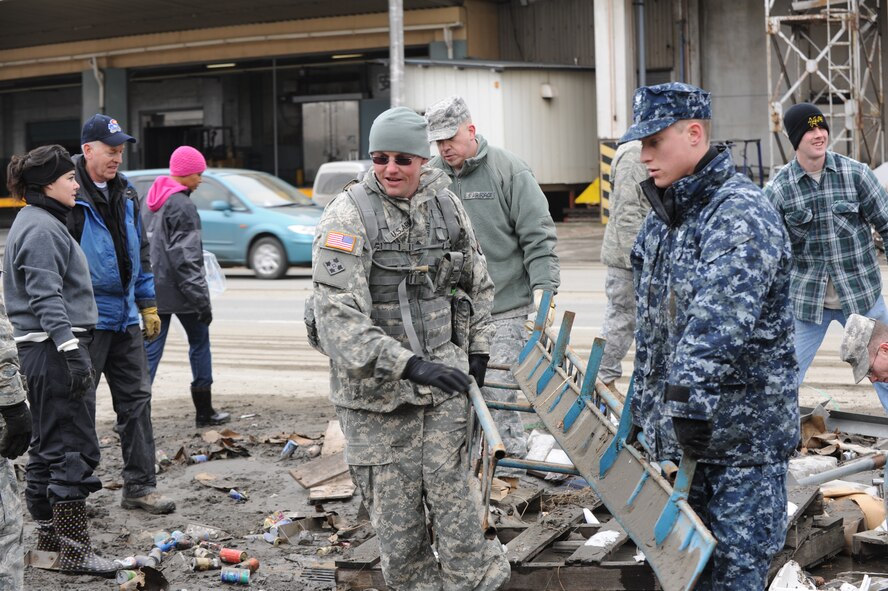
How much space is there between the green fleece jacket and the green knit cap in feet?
7.30

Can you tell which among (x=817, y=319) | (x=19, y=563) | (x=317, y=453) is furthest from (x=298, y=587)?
(x=817, y=319)

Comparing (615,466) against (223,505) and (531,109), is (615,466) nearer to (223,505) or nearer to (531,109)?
(223,505)

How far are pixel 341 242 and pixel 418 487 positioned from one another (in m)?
0.97

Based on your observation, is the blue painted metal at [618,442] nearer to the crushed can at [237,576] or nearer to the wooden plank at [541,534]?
the wooden plank at [541,534]

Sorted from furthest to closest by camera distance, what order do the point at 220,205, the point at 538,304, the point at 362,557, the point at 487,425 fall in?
the point at 220,205, the point at 538,304, the point at 362,557, the point at 487,425

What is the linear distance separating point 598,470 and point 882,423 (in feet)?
8.48

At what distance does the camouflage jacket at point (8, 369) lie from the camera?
162 inches

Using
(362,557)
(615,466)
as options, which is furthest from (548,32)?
(615,466)

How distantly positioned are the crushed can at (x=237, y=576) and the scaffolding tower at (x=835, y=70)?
17.7 m

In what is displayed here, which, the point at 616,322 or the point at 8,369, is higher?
the point at 8,369

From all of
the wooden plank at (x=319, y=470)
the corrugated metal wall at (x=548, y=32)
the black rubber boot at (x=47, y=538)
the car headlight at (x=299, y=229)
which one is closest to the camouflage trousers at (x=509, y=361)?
the wooden plank at (x=319, y=470)

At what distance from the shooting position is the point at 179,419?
354 inches

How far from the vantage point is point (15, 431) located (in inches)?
165

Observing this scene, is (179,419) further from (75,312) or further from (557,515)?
(557,515)
